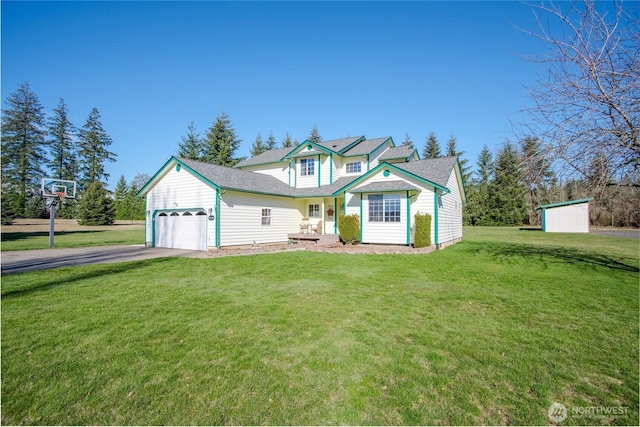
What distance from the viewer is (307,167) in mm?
22094

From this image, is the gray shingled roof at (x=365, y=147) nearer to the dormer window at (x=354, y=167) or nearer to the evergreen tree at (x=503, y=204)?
the dormer window at (x=354, y=167)

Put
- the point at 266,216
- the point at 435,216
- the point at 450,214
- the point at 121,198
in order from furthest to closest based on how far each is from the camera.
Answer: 1. the point at 121,198
2. the point at 266,216
3. the point at 450,214
4. the point at 435,216

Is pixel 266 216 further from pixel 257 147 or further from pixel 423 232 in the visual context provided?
pixel 257 147

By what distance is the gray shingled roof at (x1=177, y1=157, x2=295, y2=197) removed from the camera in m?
15.7

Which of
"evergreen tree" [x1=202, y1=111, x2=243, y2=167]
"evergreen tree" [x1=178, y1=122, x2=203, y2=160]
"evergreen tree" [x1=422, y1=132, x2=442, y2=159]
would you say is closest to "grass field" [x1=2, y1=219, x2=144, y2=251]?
"evergreen tree" [x1=202, y1=111, x2=243, y2=167]

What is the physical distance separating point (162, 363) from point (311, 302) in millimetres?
2991

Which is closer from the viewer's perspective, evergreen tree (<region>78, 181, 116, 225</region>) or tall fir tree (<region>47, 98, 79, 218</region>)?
evergreen tree (<region>78, 181, 116, 225</region>)

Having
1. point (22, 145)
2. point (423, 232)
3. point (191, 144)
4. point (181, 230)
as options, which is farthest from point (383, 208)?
point (22, 145)

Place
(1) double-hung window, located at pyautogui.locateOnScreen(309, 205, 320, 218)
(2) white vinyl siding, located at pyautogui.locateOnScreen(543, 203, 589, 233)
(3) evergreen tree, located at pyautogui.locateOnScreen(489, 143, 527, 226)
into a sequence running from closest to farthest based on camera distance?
(1) double-hung window, located at pyautogui.locateOnScreen(309, 205, 320, 218)
(2) white vinyl siding, located at pyautogui.locateOnScreen(543, 203, 589, 233)
(3) evergreen tree, located at pyautogui.locateOnScreen(489, 143, 527, 226)

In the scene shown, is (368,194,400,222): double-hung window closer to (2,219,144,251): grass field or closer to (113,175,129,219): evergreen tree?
(2,219,144,251): grass field

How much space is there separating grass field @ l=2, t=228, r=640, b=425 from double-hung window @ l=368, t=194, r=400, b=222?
312 inches

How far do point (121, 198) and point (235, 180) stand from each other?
169 feet

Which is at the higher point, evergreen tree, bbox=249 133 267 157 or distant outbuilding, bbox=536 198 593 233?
evergreen tree, bbox=249 133 267 157

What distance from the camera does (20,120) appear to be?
42.2m
